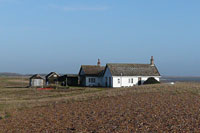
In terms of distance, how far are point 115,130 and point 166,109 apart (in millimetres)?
5548

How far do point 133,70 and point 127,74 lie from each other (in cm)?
242

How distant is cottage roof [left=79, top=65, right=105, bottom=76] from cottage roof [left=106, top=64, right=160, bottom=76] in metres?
5.25

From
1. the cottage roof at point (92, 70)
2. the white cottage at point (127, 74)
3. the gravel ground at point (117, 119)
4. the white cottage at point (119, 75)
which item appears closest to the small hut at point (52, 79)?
the white cottage at point (119, 75)

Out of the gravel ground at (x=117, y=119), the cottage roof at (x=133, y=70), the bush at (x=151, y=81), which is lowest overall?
the gravel ground at (x=117, y=119)

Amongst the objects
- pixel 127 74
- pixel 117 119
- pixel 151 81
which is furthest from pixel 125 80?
pixel 117 119

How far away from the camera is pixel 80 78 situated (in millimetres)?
71250

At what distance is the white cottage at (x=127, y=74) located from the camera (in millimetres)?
61325

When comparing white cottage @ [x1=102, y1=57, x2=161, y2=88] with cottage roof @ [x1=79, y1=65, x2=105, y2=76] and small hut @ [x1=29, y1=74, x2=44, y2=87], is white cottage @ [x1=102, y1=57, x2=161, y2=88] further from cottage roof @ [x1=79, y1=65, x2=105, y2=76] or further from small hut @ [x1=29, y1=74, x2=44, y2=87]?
small hut @ [x1=29, y1=74, x2=44, y2=87]

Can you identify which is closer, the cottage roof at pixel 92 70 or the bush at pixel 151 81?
the bush at pixel 151 81

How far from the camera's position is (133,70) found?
63875mm

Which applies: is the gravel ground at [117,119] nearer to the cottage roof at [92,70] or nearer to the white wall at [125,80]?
the white wall at [125,80]

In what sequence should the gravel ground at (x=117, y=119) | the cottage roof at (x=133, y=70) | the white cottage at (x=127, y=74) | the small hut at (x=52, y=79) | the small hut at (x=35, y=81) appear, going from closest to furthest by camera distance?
the gravel ground at (x=117, y=119)
the white cottage at (x=127, y=74)
the cottage roof at (x=133, y=70)
the small hut at (x=35, y=81)
the small hut at (x=52, y=79)

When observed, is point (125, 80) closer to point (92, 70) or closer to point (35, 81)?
point (92, 70)

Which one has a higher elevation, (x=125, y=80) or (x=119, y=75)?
(x=119, y=75)
